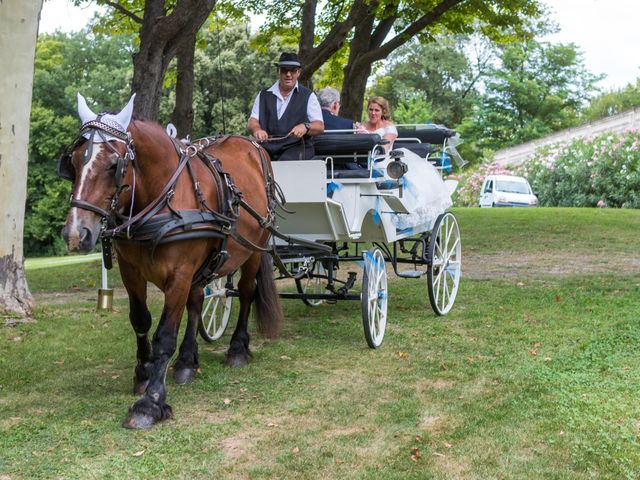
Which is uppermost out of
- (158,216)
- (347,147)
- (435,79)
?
(435,79)

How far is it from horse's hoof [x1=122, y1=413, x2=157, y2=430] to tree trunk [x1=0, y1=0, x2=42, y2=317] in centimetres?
414

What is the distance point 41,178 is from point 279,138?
120ft

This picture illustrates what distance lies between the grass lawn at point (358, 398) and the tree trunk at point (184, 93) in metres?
5.96

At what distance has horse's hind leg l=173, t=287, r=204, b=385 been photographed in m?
6.50

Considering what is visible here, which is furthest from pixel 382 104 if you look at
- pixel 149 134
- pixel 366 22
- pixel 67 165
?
pixel 366 22

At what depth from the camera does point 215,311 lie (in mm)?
8359

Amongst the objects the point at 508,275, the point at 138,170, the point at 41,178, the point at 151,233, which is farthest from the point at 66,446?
the point at 41,178

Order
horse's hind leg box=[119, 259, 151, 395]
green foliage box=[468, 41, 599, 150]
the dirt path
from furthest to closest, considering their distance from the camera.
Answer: green foliage box=[468, 41, 599, 150], the dirt path, horse's hind leg box=[119, 259, 151, 395]

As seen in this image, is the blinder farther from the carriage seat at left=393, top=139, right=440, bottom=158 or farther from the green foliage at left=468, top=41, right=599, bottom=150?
the green foliage at left=468, top=41, right=599, bottom=150

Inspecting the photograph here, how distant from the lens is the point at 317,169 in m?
7.32

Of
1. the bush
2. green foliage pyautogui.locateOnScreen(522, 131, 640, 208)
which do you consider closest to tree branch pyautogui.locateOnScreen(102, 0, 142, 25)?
green foliage pyautogui.locateOnScreen(522, 131, 640, 208)

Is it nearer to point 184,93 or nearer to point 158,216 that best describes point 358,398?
point 158,216

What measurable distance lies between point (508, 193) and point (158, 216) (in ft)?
93.9

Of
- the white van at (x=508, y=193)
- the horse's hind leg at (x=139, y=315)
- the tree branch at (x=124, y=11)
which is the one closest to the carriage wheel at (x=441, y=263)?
the horse's hind leg at (x=139, y=315)
